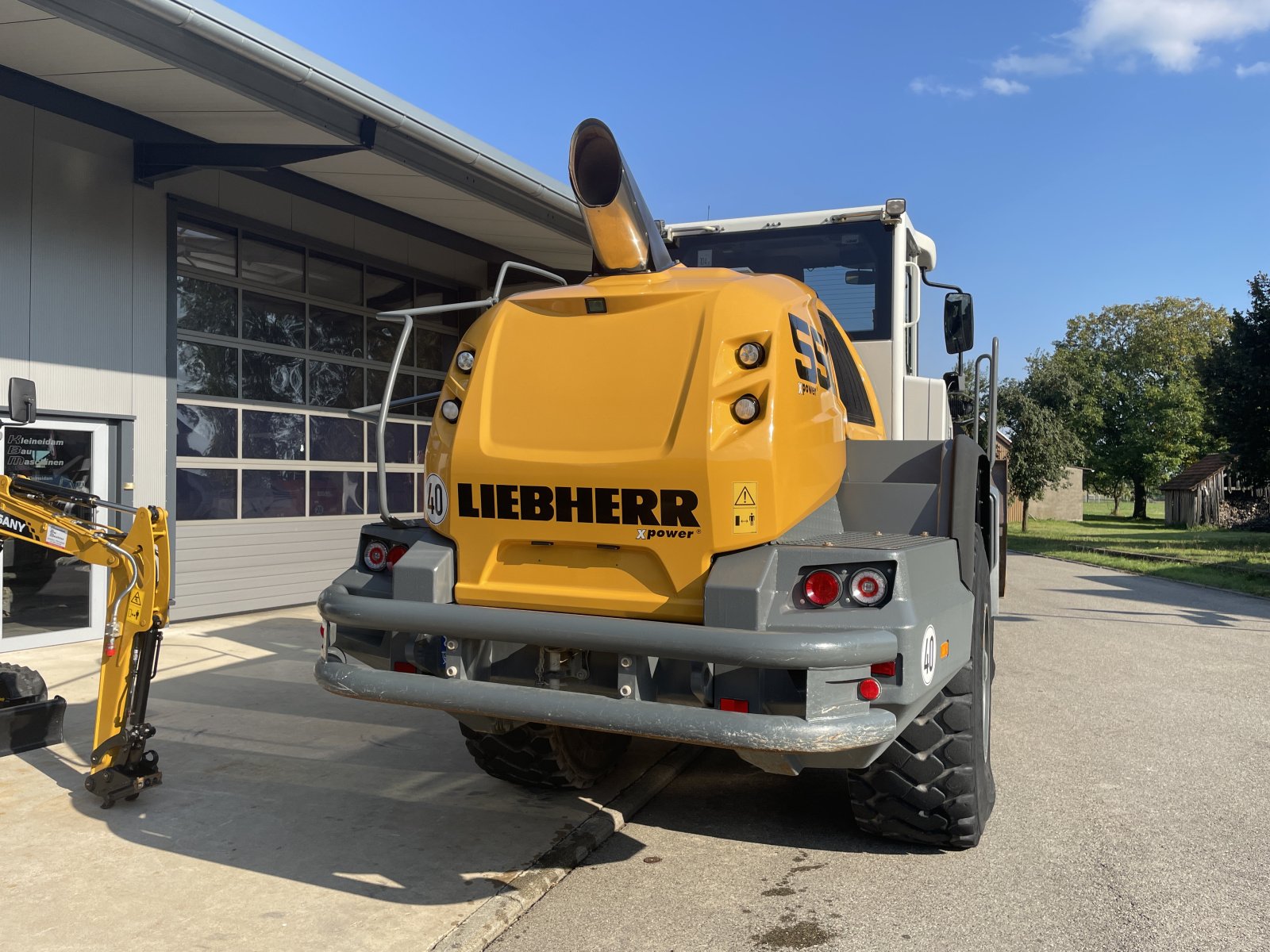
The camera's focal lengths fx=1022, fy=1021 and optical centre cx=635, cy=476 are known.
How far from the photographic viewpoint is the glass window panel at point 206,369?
10.6m

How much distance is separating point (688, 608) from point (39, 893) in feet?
8.91

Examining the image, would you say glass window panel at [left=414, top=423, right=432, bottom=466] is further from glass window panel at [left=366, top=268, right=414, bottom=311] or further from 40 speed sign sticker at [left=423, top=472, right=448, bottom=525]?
40 speed sign sticker at [left=423, top=472, right=448, bottom=525]

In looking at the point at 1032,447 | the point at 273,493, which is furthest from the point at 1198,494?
the point at 273,493

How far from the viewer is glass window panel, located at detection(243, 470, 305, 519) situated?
11.3m

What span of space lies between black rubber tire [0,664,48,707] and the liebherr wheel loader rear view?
9.46 feet

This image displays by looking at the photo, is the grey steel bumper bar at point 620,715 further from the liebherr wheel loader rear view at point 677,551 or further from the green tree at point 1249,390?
the green tree at point 1249,390

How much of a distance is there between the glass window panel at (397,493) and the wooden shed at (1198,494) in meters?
40.2

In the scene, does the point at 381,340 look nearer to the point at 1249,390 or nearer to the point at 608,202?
the point at 608,202

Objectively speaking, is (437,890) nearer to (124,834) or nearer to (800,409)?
(124,834)

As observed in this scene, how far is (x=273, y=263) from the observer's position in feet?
38.3

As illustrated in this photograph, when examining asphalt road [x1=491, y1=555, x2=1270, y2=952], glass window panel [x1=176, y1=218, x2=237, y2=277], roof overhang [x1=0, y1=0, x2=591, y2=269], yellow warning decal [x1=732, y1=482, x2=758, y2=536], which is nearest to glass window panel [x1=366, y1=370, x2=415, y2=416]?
roof overhang [x1=0, y1=0, x2=591, y2=269]

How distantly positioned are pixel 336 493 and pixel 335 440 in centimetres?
67

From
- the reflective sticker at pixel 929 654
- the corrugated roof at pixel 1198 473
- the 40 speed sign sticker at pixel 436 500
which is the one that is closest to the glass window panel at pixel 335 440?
the 40 speed sign sticker at pixel 436 500

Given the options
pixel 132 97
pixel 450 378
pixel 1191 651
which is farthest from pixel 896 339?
pixel 132 97
